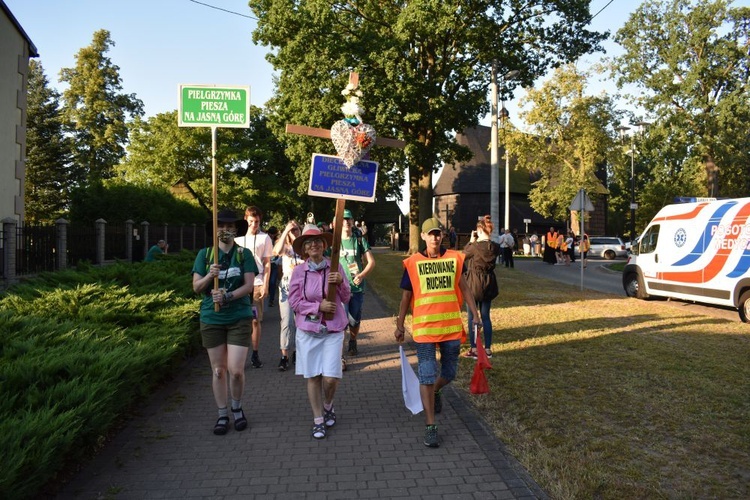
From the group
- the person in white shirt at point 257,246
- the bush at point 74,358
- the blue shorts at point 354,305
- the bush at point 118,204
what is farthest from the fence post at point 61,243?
the blue shorts at point 354,305

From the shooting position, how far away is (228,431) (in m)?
5.23

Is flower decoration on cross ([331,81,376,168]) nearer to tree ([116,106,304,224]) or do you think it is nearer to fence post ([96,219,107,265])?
fence post ([96,219,107,265])

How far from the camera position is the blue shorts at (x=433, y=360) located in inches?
191

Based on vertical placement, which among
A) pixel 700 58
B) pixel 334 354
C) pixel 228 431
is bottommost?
pixel 228 431

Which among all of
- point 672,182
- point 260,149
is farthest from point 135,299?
point 672,182

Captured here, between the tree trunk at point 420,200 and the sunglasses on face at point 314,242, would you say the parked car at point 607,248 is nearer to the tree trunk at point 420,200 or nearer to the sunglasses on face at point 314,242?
the tree trunk at point 420,200

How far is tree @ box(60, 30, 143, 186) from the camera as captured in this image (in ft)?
165

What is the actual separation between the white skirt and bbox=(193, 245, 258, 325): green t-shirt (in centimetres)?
54

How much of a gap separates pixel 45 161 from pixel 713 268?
5470 centimetres

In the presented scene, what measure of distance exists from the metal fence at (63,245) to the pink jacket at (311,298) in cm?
792

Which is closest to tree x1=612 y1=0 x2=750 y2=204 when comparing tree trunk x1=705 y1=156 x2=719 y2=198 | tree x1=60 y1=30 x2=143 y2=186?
tree trunk x1=705 y1=156 x2=719 y2=198

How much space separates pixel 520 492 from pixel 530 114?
1428 inches

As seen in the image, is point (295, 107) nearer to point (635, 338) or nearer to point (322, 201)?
point (635, 338)

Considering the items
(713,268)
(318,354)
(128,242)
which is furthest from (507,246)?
(318,354)
